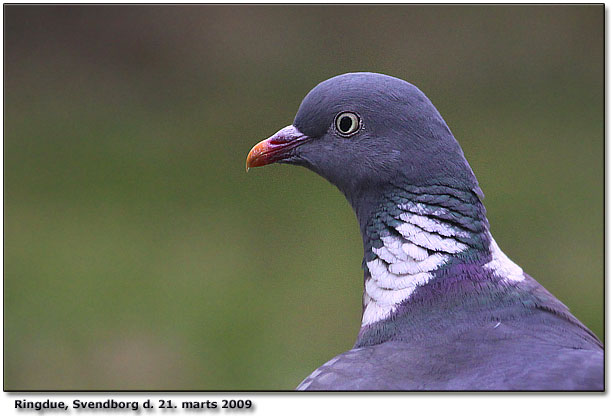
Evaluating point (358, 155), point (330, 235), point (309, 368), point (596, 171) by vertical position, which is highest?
point (358, 155)

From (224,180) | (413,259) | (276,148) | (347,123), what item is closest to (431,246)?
(413,259)

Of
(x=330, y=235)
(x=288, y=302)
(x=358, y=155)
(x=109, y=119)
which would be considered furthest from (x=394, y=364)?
(x=109, y=119)

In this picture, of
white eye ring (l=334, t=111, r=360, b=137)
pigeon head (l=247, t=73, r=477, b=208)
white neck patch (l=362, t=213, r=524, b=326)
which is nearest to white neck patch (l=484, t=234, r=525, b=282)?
white neck patch (l=362, t=213, r=524, b=326)

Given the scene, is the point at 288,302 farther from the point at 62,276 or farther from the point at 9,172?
the point at 9,172

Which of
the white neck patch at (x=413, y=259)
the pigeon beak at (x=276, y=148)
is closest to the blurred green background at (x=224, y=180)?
the pigeon beak at (x=276, y=148)

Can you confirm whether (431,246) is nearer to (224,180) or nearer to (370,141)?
(370,141)

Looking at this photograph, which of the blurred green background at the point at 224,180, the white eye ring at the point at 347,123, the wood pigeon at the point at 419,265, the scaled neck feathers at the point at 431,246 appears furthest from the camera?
the blurred green background at the point at 224,180

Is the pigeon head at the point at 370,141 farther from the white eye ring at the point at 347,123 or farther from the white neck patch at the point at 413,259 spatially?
the white neck patch at the point at 413,259
